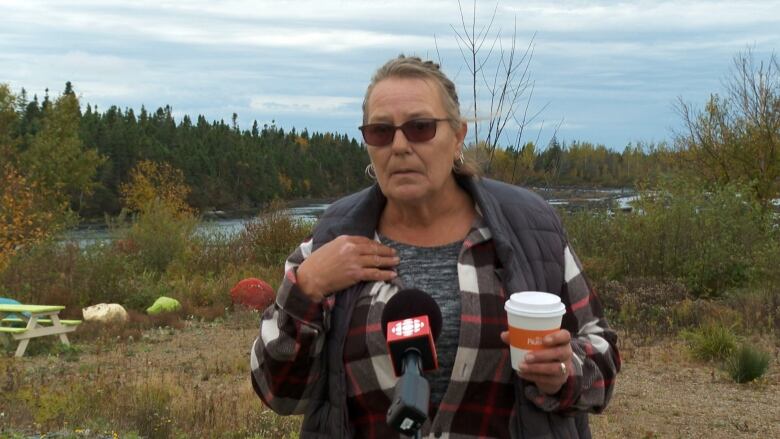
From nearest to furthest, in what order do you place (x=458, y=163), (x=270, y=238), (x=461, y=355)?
(x=461, y=355) → (x=458, y=163) → (x=270, y=238)

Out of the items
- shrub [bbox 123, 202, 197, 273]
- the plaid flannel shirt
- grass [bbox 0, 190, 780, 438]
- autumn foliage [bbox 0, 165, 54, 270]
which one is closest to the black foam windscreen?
the plaid flannel shirt

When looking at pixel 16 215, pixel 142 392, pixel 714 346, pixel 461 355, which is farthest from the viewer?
pixel 16 215

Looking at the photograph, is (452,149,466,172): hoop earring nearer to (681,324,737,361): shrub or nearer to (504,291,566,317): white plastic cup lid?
(504,291,566,317): white plastic cup lid

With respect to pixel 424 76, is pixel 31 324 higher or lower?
lower

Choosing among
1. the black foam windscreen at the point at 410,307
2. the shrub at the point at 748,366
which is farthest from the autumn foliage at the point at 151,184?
the black foam windscreen at the point at 410,307

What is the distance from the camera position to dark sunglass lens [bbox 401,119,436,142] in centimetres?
237

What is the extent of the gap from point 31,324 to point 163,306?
4.02 metres

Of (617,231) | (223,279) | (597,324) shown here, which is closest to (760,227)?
(617,231)

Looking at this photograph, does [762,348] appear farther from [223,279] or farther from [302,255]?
[223,279]

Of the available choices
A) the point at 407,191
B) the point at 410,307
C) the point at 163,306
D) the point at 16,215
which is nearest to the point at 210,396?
the point at 407,191

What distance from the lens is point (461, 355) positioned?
7.63ft

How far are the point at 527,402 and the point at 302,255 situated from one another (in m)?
0.74

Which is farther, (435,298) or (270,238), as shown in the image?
(270,238)

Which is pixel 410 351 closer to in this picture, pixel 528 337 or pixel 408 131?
pixel 528 337
